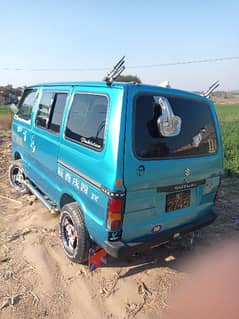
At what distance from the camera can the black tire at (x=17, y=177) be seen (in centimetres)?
531

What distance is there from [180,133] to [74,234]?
164 cm

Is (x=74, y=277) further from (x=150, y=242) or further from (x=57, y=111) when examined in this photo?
(x=57, y=111)

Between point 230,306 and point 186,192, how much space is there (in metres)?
1.19

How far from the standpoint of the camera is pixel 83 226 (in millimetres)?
3010

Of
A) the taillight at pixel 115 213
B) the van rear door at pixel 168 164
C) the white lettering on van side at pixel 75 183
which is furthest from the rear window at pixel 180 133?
the white lettering on van side at pixel 75 183

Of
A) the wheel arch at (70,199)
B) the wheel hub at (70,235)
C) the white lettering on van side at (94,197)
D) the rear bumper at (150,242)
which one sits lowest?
the wheel hub at (70,235)

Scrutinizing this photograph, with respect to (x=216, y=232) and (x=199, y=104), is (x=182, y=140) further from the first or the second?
(x=216, y=232)

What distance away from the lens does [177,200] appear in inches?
116

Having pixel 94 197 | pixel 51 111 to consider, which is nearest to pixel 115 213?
pixel 94 197

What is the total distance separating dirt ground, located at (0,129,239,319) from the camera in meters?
2.67

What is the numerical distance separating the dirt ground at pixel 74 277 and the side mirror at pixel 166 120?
1.66m

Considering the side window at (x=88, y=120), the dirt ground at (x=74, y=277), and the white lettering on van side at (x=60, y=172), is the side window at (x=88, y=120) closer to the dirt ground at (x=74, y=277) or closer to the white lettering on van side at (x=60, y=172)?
the white lettering on van side at (x=60, y=172)

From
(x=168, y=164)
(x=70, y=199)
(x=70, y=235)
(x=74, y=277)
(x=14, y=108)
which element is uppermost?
(x=14, y=108)

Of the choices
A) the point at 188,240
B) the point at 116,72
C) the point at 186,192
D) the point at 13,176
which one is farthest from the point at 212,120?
the point at 13,176
